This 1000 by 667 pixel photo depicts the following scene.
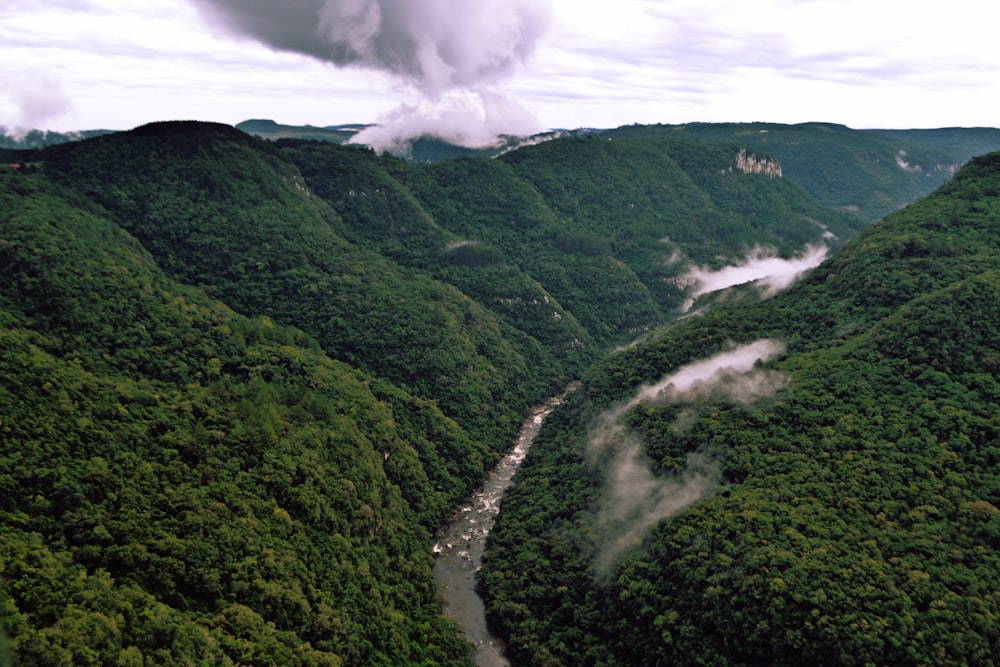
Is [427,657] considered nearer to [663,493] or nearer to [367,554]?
[367,554]

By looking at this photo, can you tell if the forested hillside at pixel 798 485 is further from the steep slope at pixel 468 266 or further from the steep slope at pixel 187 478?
the steep slope at pixel 468 266

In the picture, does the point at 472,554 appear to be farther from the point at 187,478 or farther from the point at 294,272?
the point at 294,272

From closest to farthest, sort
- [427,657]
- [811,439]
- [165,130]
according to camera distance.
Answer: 1. [427,657]
2. [811,439]
3. [165,130]

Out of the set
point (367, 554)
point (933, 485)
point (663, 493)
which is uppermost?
point (933, 485)

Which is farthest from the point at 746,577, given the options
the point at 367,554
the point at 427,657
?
the point at 367,554

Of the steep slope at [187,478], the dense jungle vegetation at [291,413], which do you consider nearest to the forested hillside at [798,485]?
the dense jungle vegetation at [291,413]

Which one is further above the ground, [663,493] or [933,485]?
[933,485]

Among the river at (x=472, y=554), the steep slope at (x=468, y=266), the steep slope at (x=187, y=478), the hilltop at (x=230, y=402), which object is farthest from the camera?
the steep slope at (x=468, y=266)

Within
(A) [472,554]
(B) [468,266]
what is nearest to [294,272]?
(B) [468,266]
